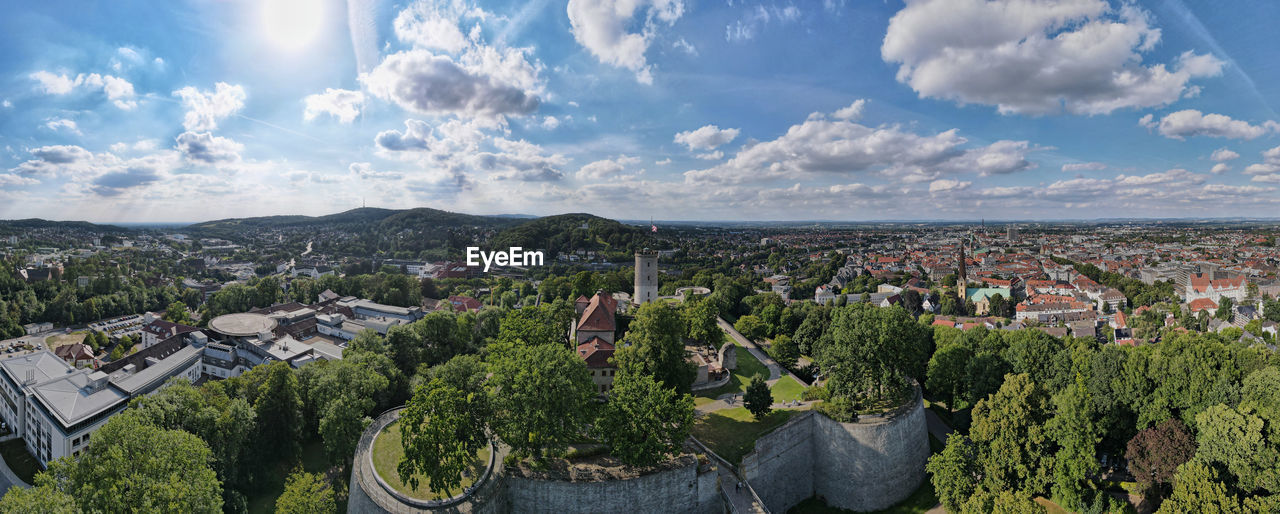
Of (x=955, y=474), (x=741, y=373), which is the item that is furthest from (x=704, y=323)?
(x=955, y=474)

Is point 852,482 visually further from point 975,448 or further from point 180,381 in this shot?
point 180,381

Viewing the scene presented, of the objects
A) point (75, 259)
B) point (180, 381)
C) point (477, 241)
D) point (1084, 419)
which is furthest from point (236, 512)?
point (75, 259)

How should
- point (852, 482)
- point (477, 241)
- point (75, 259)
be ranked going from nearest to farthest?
point (852, 482)
point (75, 259)
point (477, 241)

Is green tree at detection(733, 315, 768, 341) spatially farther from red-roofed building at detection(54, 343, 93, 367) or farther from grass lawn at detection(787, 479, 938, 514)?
red-roofed building at detection(54, 343, 93, 367)

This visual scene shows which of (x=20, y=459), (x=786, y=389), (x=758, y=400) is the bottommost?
(x=20, y=459)

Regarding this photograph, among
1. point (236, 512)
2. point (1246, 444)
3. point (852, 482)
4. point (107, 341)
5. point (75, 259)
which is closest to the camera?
point (1246, 444)

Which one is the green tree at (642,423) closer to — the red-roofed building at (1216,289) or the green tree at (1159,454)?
the green tree at (1159,454)

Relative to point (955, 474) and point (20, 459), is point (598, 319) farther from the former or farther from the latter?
point (20, 459)
